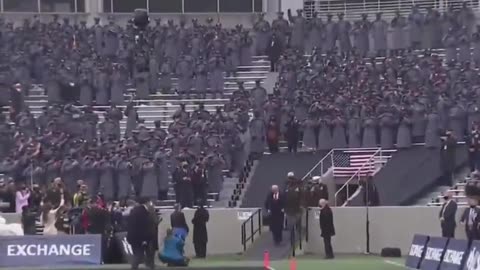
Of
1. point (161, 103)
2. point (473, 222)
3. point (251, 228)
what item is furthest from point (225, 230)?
point (473, 222)

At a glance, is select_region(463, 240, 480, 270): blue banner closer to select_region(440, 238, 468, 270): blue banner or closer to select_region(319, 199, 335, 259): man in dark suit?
select_region(440, 238, 468, 270): blue banner

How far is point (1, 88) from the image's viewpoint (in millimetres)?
46688

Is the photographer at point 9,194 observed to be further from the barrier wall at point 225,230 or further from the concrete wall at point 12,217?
the barrier wall at point 225,230

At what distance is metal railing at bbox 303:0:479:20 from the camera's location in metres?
54.1

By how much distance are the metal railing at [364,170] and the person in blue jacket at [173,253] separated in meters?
9.13

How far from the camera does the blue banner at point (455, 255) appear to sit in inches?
974

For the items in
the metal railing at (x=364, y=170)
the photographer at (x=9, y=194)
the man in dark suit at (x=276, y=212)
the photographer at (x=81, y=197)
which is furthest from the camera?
the metal railing at (x=364, y=170)

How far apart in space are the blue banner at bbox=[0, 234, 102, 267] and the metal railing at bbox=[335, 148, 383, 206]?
34.6 feet

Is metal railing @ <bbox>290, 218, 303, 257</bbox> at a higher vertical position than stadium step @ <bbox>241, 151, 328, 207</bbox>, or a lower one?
lower

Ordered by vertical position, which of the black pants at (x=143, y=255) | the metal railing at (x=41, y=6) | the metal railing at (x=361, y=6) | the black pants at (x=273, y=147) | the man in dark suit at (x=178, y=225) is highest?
the metal railing at (x=41, y=6)

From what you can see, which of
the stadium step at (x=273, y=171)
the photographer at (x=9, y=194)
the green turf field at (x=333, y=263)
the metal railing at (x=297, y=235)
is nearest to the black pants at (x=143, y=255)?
the green turf field at (x=333, y=263)

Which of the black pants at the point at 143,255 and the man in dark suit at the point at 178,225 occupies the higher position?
the man in dark suit at the point at 178,225

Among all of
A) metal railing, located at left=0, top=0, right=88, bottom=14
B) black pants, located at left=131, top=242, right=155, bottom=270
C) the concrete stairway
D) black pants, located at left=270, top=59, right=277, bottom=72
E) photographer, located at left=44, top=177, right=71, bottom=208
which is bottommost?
black pants, located at left=131, top=242, right=155, bottom=270

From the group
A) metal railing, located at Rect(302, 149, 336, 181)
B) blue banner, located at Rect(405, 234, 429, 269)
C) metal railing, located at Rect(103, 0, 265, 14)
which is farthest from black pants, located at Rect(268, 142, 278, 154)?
blue banner, located at Rect(405, 234, 429, 269)
